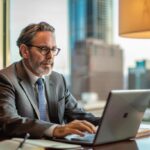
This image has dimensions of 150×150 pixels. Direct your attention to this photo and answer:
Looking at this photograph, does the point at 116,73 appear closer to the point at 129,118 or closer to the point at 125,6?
the point at 125,6

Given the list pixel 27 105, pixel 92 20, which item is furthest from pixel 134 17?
pixel 92 20

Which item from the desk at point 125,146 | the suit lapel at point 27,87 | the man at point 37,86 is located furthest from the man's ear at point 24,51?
the desk at point 125,146

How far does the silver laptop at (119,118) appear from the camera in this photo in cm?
150

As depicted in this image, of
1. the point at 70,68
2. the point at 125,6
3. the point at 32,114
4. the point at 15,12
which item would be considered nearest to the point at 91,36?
the point at 70,68

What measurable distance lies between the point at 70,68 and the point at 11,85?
2026 mm

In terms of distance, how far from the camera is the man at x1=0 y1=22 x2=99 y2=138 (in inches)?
76.7

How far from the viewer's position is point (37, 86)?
2.09m

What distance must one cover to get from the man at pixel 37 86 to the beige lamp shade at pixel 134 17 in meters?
0.43

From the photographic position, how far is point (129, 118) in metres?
1.68

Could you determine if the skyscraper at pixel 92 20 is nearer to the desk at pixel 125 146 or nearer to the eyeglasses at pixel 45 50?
the eyeglasses at pixel 45 50

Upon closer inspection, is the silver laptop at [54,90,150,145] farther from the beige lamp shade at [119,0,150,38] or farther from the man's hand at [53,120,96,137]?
the beige lamp shade at [119,0,150,38]

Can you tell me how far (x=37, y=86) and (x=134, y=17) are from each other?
69 cm

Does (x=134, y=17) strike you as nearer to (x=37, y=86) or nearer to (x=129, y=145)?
(x=37, y=86)

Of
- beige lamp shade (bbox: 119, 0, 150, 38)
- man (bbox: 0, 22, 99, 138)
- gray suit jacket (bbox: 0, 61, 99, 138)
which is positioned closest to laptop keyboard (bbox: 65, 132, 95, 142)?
gray suit jacket (bbox: 0, 61, 99, 138)
